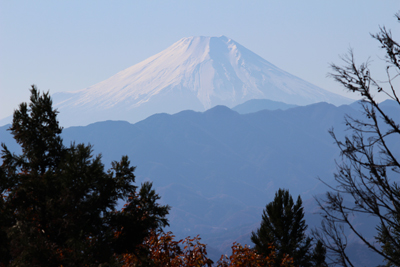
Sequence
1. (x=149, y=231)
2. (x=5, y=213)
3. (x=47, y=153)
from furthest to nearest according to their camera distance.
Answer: (x=149, y=231), (x=47, y=153), (x=5, y=213)

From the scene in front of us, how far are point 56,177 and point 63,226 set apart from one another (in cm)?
108

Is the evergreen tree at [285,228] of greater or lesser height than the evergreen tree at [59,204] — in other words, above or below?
above

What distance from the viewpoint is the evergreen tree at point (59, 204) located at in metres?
7.79

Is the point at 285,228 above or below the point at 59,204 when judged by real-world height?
above

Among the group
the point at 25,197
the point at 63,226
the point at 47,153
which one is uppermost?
the point at 47,153

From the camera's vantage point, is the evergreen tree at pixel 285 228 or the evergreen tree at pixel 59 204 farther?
the evergreen tree at pixel 285 228

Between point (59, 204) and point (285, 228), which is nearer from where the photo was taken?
point (59, 204)

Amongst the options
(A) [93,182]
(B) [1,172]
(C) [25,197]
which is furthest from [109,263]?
(B) [1,172]

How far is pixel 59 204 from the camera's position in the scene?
27.7 ft

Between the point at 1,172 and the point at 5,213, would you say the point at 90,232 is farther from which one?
the point at 1,172

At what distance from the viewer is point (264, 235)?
29.7 meters

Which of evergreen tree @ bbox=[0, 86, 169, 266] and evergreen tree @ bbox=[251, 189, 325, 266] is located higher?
evergreen tree @ bbox=[251, 189, 325, 266]

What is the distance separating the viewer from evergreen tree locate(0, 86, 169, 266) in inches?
307

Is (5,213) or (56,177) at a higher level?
(56,177)
